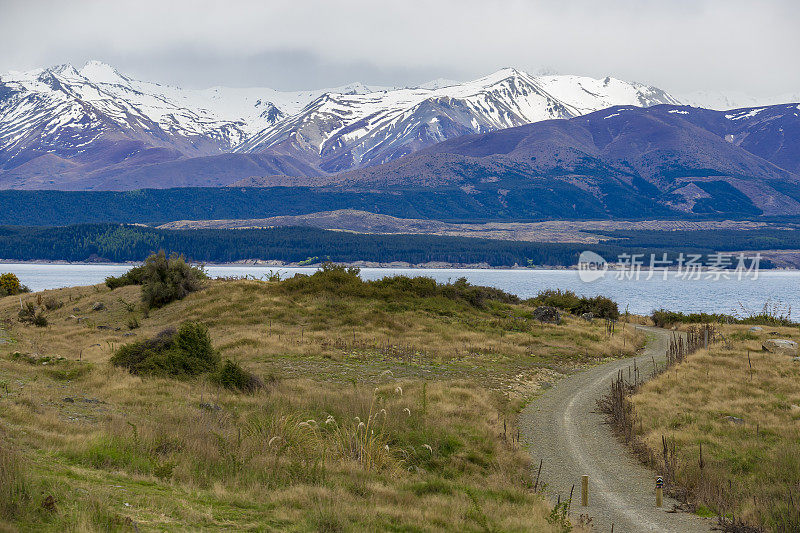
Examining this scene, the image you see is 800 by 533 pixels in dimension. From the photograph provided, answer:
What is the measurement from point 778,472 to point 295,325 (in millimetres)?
28262

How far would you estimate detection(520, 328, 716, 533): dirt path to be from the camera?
14195 mm

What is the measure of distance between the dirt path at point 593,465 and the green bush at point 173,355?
11.9 metres

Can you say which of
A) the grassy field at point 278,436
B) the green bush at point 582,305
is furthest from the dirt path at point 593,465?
the green bush at point 582,305

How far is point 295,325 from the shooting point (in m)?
40.5

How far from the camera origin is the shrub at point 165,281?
4522 cm

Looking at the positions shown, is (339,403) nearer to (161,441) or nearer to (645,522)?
(161,441)

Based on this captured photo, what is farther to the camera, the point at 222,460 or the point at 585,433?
the point at 585,433

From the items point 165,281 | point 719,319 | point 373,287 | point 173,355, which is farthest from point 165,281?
point 719,319

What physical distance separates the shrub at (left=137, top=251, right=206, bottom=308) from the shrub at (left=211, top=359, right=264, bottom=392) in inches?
944

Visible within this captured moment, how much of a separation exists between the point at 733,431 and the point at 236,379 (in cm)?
1592

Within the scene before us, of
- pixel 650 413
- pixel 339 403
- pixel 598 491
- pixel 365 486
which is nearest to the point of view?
pixel 365 486

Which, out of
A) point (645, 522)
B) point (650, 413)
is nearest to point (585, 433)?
point (650, 413)

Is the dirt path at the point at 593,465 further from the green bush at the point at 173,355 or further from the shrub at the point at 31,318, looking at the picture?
the shrub at the point at 31,318

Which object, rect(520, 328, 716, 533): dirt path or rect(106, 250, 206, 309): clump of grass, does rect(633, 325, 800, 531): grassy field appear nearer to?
rect(520, 328, 716, 533): dirt path
